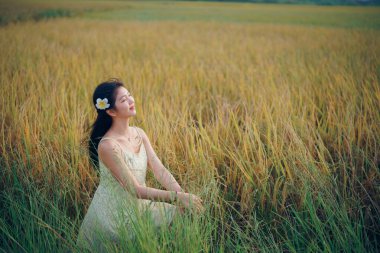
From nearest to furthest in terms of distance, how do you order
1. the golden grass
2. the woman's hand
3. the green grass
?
the woman's hand < the golden grass < the green grass

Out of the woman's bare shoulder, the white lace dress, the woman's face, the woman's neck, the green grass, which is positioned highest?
the green grass

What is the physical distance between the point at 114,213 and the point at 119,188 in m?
0.09

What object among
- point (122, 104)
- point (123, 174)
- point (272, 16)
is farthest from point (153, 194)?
point (272, 16)

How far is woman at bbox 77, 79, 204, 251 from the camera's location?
3.23 ft

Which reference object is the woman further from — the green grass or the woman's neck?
the green grass

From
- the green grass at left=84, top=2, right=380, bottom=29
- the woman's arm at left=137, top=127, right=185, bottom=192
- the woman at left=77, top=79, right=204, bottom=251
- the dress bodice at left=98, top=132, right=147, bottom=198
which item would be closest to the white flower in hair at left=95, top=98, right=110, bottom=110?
the woman at left=77, top=79, right=204, bottom=251

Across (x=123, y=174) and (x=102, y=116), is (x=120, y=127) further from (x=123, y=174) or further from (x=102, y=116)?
(x=123, y=174)

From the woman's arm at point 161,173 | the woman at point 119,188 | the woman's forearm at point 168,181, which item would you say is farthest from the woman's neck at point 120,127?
the woman's forearm at point 168,181

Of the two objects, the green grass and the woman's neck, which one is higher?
the green grass

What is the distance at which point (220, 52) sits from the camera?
15.4 feet

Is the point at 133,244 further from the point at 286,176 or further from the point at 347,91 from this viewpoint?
the point at 347,91

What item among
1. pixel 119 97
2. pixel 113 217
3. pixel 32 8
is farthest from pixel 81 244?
pixel 32 8

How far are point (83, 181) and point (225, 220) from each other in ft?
2.27

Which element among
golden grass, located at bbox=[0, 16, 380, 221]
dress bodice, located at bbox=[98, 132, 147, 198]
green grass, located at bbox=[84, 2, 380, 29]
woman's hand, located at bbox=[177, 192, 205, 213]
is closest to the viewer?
woman's hand, located at bbox=[177, 192, 205, 213]
